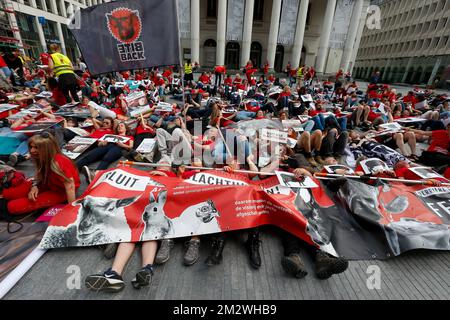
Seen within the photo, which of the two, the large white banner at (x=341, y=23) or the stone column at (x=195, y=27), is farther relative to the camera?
the large white banner at (x=341, y=23)

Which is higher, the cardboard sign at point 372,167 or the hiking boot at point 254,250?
the cardboard sign at point 372,167

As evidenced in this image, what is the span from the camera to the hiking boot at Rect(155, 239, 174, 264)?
2537mm

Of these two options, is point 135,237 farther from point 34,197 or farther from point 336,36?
Result: point 336,36

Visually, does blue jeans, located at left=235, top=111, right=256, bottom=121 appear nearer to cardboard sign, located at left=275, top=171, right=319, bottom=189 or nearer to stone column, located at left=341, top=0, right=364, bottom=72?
cardboard sign, located at left=275, top=171, right=319, bottom=189

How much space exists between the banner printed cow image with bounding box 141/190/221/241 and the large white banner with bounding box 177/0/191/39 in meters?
26.4

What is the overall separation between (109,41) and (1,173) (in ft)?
9.91

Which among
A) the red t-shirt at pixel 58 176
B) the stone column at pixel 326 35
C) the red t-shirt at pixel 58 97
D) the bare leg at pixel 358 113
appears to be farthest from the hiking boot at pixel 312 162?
the stone column at pixel 326 35

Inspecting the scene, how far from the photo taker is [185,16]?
2447 cm

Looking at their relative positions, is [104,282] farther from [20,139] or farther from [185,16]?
[185,16]

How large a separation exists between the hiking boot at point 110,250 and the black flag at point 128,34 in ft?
11.7

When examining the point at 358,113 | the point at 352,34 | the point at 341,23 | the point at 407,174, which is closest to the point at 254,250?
the point at 407,174

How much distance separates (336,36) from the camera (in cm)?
2730

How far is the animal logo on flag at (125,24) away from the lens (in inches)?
162

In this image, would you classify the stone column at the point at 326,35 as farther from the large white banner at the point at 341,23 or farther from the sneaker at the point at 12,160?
the sneaker at the point at 12,160
